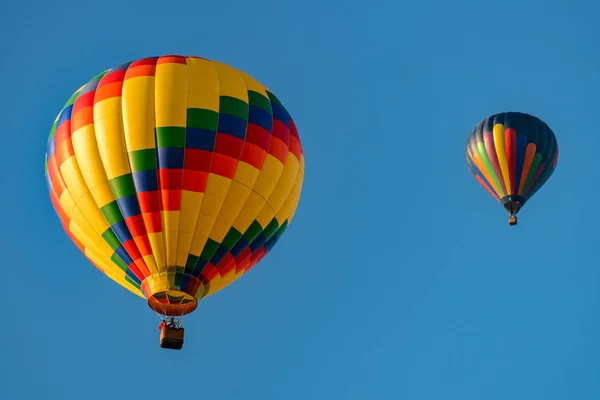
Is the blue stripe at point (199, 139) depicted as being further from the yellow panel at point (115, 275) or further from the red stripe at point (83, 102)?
the yellow panel at point (115, 275)

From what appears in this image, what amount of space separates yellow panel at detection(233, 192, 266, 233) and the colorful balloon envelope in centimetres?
1

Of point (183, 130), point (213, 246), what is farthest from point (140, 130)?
point (213, 246)

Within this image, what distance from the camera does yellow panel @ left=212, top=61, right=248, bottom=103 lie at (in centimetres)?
2127

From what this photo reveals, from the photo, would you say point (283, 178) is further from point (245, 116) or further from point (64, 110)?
point (64, 110)

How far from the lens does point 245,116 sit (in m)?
21.1

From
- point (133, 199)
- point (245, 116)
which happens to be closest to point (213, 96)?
point (245, 116)

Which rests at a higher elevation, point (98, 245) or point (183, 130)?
point (183, 130)

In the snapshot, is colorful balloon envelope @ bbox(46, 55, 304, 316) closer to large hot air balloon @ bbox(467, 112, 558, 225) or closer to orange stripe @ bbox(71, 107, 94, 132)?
orange stripe @ bbox(71, 107, 94, 132)

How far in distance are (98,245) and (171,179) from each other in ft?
5.12

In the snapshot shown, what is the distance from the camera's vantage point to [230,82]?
2147 centimetres

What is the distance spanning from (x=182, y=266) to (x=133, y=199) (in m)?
1.20

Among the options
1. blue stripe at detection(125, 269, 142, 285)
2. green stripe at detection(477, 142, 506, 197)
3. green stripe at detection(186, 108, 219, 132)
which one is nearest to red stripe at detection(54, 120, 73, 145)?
green stripe at detection(186, 108, 219, 132)

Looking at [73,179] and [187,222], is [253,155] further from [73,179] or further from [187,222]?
[73,179]

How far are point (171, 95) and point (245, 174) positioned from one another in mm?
1621
